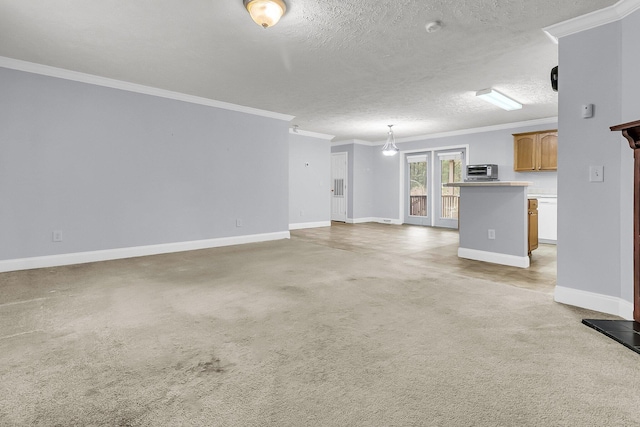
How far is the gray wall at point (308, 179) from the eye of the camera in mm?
8594

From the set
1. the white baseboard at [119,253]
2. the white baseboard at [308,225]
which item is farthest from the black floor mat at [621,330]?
the white baseboard at [308,225]

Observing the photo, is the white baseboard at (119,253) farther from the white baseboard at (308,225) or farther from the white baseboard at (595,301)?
the white baseboard at (595,301)

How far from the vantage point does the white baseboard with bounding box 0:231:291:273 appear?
414 cm

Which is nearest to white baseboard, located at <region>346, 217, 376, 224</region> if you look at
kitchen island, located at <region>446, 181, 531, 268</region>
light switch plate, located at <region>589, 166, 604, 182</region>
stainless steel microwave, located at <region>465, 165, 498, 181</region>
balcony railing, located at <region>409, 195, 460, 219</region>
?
balcony railing, located at <region>409, 195, 460, 219</region>

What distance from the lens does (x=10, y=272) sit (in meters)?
3.99

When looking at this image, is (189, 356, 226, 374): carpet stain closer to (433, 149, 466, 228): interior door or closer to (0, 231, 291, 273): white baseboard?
(0, 231, 291, 273): white baseboard

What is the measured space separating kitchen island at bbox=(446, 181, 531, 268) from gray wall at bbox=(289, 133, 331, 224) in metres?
4.52

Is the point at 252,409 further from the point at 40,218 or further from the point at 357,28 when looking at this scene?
the point at 40,218

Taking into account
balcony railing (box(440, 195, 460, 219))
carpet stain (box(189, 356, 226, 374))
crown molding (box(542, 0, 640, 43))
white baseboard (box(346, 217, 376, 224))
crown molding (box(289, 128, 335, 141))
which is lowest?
carpet stain (box(189, 356, 226, 374))

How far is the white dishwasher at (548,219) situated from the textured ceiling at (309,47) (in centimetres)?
189

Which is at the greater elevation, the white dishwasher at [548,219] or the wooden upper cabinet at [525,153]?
the wooden upper cabinet at [525,153]

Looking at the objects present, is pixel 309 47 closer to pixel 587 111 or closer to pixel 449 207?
pixel 587 111

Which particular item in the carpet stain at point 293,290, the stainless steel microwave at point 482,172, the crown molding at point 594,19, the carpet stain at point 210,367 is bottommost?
the carpet stain at point 210,367

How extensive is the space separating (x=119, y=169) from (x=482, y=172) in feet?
20.7
